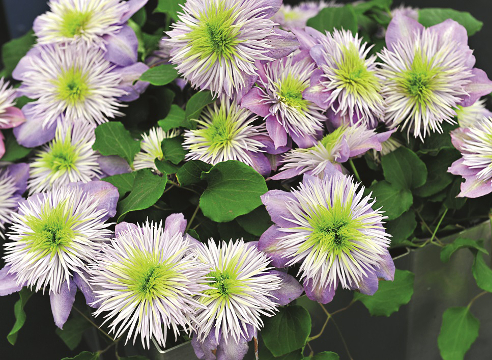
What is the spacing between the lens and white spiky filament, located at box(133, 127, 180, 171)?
A: 17.7 inches

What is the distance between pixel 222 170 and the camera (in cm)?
40

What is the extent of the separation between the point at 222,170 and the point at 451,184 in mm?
209

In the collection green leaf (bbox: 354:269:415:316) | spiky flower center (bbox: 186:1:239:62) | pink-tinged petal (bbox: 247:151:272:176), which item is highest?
spiky flower center (bbox: 186:1:239:62)

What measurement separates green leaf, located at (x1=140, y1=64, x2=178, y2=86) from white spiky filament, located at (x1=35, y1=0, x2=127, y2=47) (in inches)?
2.4

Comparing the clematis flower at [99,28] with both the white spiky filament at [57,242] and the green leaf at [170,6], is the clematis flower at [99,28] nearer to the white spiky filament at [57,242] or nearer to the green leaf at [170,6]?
the green leaf at [170,6]

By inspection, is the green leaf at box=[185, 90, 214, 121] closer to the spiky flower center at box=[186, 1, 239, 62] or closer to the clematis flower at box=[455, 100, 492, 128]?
the spiky flower center at box=[186, 1, 239, 62]

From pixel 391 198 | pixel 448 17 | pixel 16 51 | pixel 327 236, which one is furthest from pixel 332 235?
pixel 16 51

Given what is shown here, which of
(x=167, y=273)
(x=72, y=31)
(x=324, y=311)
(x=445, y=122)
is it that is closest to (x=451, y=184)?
(x=445, y=122)

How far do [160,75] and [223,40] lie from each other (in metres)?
0.10

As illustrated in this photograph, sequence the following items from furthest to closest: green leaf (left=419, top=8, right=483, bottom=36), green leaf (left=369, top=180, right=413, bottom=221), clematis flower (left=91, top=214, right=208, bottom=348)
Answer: green leaf (left=419, top=8, right=483, bottom=36) < green leaf (left=369, top=180, right=413, bottom=221) < clematis flower (left=91, top=214, right=208, bottom=348)

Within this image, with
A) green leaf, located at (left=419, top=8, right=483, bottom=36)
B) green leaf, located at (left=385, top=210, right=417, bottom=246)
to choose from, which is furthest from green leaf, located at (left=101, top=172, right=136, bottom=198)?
green leaf, located at (left=419, top=8, right=483, bottom=36)

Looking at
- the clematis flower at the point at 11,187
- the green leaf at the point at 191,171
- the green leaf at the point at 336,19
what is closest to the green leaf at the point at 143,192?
the green leaf at the point at 191,171

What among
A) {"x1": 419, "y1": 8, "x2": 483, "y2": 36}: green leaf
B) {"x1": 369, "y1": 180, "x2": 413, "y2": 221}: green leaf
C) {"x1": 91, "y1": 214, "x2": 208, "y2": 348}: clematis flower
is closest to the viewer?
{"x1": 91, "y1": 214, "x2": 208, "y2": 348}: clematis flower

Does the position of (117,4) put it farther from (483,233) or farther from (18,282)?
(483,233)
